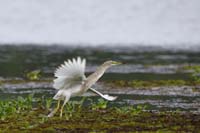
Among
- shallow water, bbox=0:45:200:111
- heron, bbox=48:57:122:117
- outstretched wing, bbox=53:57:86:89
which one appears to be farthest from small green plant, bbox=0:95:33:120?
shallow water, bbox=0:45:200:111

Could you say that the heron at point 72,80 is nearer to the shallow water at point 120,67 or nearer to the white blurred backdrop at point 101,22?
the shallow water at point 120,67

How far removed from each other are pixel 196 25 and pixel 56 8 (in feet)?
43.1

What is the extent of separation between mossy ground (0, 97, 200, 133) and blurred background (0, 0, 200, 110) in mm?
9805

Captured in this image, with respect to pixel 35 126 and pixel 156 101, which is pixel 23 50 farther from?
pixel 35 126

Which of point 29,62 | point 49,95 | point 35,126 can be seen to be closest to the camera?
point 35,126

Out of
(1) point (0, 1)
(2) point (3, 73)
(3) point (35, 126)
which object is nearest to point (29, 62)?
(2) point (3, 73)

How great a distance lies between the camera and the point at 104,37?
60719 millimetres

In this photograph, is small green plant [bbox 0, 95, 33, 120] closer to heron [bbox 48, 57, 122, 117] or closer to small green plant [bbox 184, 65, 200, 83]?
heron [bbox 48, 57, 122, 117]

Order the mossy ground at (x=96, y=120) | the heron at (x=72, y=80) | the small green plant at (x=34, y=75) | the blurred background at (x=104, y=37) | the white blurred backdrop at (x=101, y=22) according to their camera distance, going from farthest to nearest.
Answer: the white blurred backdrop at (x=101, y=22)
the blurred background at (x=104, y=37)
the small green plant at (x=34, y=75)
the heron at (x=72, y=80)
the mossy ground at (x=96, y=120)

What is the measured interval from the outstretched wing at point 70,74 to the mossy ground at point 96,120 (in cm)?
82

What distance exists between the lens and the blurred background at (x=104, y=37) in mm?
33594

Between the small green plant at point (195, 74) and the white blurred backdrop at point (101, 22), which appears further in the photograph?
the white blurred backdrop at point (101, 22)

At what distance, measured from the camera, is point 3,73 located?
107 feet

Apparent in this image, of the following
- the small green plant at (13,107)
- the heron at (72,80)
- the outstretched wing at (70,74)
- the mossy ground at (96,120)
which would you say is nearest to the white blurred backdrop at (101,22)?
the small green plant at (13,107)
